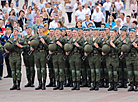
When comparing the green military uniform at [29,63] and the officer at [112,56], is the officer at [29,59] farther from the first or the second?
the officer at [112,56]

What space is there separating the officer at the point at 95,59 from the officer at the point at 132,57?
84 centimetres

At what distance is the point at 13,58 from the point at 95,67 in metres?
2.78

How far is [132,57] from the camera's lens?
517 inches

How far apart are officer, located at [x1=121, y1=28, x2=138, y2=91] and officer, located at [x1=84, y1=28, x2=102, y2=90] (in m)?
0.84

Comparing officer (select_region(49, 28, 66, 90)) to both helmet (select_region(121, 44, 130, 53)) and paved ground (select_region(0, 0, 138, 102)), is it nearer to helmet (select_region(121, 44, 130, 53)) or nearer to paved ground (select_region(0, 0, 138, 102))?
paved ground (select_region(0, 0, 138, 102))

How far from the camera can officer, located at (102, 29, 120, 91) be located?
13.2 metres

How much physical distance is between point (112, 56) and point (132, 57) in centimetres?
66

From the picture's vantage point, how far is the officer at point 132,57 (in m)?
13.1

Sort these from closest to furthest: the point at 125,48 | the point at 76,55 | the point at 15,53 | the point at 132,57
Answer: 1. the point at 125,48
2. the point at 132,57
3. the point at 76,55
4. the point at 15,53

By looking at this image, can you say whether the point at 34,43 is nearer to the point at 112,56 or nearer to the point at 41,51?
the point at 41,51

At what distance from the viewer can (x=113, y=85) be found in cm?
1349

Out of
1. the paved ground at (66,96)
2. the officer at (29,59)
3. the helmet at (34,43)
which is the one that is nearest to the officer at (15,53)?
the officer at (29,59)

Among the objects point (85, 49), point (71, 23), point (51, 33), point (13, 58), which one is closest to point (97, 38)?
point (85, 49)

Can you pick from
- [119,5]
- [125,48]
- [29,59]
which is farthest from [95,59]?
[119,5]
